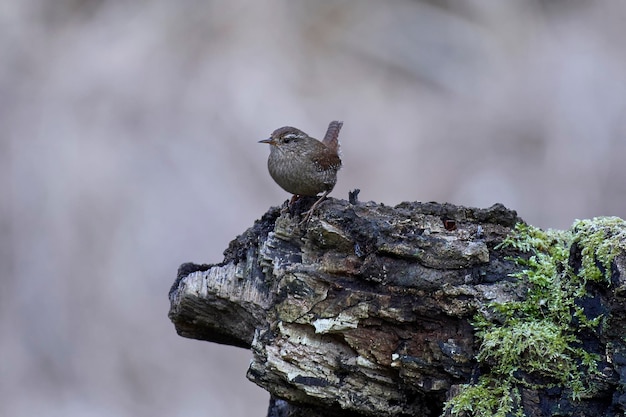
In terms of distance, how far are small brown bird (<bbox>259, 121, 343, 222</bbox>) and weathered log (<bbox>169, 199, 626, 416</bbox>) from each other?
2.16ft

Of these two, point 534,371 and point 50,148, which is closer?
point 534,371

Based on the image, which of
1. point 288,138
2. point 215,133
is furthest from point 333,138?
point 215,133

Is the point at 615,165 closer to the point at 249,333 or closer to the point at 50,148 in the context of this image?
the point at 249,333

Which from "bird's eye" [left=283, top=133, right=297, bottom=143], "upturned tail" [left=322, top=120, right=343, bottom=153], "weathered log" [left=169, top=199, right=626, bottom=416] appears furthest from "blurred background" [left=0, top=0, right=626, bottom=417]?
"weathered log" [left=169, top=199, right=626, bottom=416]

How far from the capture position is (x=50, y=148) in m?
5.41

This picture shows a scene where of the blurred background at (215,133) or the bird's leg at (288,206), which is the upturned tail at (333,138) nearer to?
the bird's leg at (288,206)

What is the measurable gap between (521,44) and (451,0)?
76 centimetres

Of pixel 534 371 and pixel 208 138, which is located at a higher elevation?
pixel 208 138

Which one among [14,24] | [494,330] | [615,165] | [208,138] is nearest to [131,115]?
[208,138]

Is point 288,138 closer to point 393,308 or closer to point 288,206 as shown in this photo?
point 288,206

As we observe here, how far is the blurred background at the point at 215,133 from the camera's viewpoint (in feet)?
17.3

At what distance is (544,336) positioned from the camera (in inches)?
84.7

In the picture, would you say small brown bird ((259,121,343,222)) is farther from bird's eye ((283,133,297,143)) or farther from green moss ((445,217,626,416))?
green moss ((445,217,626,416))

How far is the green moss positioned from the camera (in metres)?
2.10
